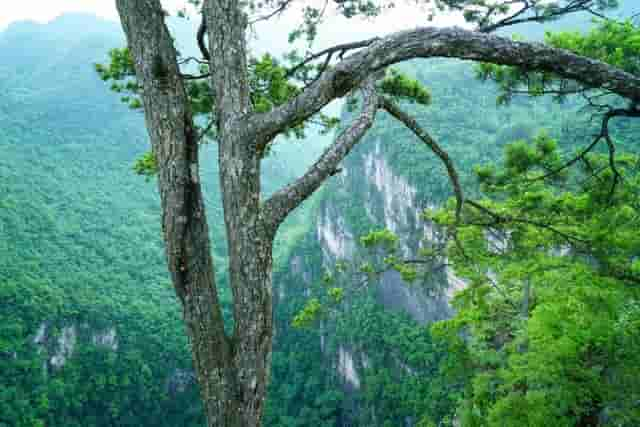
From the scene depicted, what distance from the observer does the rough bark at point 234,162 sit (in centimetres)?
134

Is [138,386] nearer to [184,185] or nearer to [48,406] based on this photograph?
[48,406]

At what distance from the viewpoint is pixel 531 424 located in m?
4.19

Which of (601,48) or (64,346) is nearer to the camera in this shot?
(601,48)

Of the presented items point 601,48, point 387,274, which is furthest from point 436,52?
point 387,274

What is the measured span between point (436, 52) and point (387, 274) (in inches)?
1075

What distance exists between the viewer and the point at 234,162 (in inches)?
53.6

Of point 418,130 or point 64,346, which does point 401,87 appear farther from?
point 64,346

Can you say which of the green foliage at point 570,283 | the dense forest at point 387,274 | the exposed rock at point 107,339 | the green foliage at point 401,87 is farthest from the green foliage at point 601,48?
Answer: the exposed rock at point 107,339

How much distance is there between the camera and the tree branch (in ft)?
4.53

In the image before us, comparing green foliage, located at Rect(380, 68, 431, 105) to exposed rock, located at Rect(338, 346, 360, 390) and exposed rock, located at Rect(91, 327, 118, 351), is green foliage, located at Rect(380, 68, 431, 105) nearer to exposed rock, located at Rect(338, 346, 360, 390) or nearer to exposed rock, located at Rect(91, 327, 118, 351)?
exposed rock, located at Rect(338, 346, 360, 390)

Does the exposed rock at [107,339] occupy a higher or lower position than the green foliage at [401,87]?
lower

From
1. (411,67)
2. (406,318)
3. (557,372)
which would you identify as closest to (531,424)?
(557,372)

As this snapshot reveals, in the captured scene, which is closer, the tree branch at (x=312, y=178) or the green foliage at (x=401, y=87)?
the tree branch at (x=312, y=178)

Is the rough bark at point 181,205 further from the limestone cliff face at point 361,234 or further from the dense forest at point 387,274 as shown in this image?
the limestone cliff face at point 361,234
